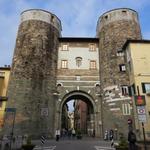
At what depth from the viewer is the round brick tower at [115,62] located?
69.5 feet

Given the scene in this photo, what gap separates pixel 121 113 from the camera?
20844 millimetres

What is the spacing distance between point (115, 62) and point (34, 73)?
9870 millimetres

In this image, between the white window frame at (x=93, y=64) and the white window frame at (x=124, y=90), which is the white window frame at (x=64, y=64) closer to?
the white window frame at (x=93, y=64)

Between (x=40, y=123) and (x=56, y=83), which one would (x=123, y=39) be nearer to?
(x=56, y=83)

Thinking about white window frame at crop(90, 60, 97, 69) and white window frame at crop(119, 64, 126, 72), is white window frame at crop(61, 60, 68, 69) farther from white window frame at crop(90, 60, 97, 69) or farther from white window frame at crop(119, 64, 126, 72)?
white window frame at crop(119, 64, 126, 72)

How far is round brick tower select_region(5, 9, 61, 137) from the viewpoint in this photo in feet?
68.0

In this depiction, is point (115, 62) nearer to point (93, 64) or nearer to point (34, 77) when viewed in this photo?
point (93, 64)

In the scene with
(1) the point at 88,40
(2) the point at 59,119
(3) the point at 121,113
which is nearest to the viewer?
(3) the point at 121,113

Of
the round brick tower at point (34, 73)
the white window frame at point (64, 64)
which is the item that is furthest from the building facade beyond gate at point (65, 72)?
the white window frame at point (64, 64)

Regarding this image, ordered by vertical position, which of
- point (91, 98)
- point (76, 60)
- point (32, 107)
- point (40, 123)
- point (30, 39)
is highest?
point (30, 39)

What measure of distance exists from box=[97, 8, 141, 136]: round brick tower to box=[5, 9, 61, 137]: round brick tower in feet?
20.6

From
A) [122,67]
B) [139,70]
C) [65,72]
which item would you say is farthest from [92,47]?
[139,70]

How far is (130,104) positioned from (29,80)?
1172cm

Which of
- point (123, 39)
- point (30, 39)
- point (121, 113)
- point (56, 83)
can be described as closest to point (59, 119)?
point (56, 83)
